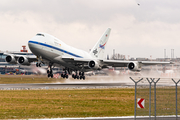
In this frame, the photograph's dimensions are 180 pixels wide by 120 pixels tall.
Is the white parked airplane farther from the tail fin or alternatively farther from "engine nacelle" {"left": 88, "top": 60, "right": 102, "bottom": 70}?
the tail fin

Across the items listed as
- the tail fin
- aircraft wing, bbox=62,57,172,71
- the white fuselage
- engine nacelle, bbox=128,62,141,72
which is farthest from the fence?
the tail fin

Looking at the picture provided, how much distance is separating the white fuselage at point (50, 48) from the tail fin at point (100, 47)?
42.5ft

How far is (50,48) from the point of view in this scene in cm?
4584

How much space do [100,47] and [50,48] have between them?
71.8 ft

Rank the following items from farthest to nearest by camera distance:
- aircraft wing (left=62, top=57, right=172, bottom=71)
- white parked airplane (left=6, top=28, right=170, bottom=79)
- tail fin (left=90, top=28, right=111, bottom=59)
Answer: tail fin (left=90, top=28, right=111, bottom=59) < aircraft wing (left=62, top=57, right=172, bottom=71) < white parked airplane (left=6, top=28, right=170, bottom=79)

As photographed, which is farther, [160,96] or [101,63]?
[101,63]

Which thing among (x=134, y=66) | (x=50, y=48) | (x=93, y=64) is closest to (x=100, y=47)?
(x=134, y=66)

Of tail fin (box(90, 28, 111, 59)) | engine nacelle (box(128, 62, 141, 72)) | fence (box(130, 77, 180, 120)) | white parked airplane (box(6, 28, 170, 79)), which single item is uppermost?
tail fin (box(90, 28, 111, 59))

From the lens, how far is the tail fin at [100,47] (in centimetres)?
6453

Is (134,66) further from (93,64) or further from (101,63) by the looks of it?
(93,64)

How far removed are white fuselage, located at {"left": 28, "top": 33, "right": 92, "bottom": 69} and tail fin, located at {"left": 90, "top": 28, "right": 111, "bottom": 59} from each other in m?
12.9

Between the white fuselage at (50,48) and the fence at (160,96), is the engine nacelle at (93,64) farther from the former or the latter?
the fence at (160,96)

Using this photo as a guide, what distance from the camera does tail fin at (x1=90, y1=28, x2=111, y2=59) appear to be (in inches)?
2540

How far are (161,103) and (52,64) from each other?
3425 cm
